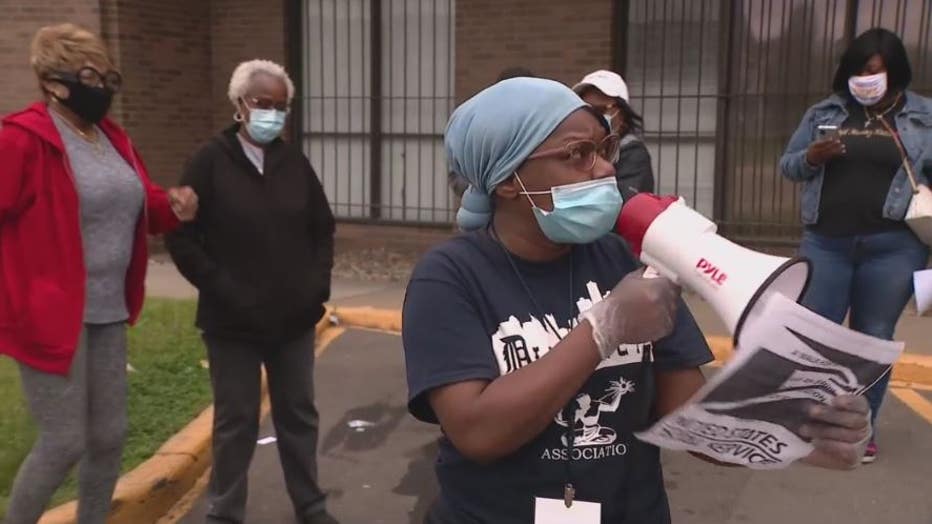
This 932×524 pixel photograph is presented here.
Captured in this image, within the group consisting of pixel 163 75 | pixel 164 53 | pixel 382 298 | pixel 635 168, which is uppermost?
pixel 164 53

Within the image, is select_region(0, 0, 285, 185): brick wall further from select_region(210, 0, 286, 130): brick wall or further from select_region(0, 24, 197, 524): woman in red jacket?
select_region(0, 24, 197, 524): woman in red jacket

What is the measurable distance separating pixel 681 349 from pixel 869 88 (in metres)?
3.04

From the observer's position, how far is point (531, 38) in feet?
30.5

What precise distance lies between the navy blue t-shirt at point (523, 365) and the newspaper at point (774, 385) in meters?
0.11

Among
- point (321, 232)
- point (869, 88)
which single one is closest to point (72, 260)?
point (321, 232)

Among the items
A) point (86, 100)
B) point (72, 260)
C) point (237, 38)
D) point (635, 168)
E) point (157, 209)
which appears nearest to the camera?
point (72, 260)

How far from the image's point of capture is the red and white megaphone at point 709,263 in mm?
1536

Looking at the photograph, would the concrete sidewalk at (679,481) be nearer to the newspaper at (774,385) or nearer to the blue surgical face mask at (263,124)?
the blue surgical face mask at (263,124)

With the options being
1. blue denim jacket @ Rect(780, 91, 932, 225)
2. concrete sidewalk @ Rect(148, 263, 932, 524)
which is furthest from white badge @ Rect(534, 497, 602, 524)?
blue denim jacket @ Rect(780, 91, 932, 225)

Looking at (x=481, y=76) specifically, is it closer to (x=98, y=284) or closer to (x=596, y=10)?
(x=596, y=10)

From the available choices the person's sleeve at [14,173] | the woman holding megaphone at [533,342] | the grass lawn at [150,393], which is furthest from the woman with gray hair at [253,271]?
the woman holding megaphone at [533,342]

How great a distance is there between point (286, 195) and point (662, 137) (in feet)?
19.9

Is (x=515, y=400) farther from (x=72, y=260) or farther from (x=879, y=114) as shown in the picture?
(x=879, y=114)

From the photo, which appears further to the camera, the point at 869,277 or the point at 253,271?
→ the point at 869,277
